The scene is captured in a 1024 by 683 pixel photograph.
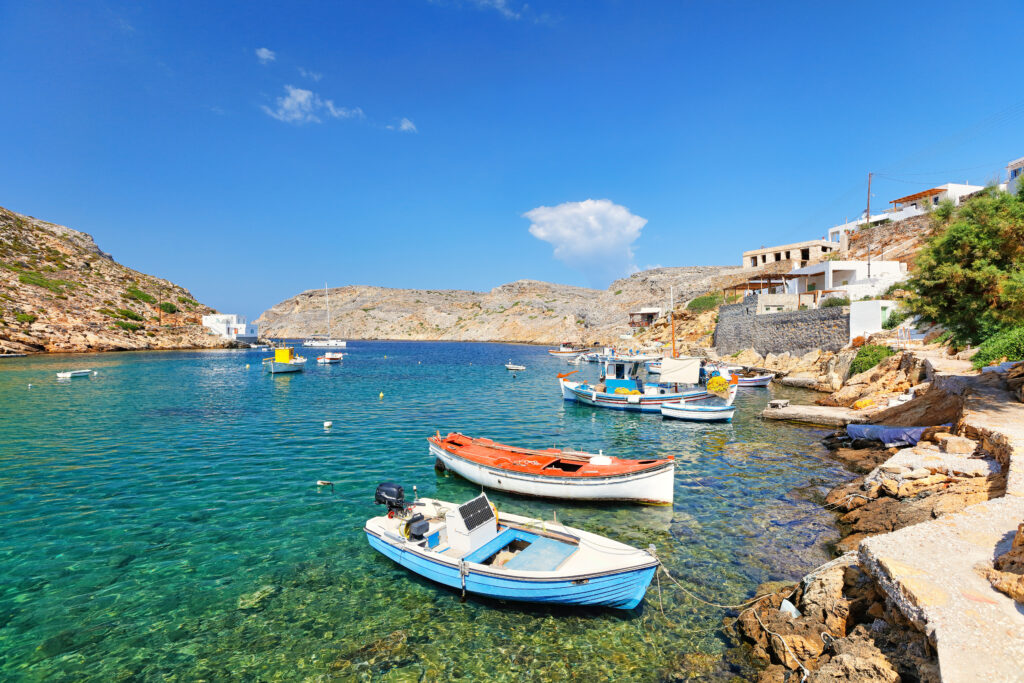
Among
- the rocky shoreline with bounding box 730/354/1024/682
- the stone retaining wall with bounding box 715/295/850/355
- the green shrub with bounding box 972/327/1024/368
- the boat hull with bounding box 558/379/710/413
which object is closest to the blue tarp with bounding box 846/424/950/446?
the rocky shoreline with bounding box 730/354/1024/682

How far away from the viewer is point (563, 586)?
8781mm

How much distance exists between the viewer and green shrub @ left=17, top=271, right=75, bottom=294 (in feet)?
261

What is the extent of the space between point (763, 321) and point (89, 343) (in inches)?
3957

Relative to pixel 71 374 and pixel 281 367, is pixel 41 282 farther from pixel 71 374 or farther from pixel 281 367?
pixel 281 367

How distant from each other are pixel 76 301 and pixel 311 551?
102m

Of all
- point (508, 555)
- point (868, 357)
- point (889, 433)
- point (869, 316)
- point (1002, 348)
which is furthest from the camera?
point (869, 316)

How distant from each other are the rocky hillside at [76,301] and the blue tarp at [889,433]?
9577 centimetres

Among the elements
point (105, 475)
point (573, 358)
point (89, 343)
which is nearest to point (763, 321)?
point (573, 358)

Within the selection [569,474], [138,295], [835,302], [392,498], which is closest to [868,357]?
[835,302]

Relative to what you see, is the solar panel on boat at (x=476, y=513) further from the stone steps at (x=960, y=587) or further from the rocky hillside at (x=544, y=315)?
the rocky hillside at (x=544, y=315)

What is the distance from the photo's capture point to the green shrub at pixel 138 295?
9624 centimetres

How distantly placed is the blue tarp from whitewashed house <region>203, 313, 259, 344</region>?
11174 centimetres

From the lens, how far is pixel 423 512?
11.8 metres

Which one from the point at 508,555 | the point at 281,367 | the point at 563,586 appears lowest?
the point at 508,555
